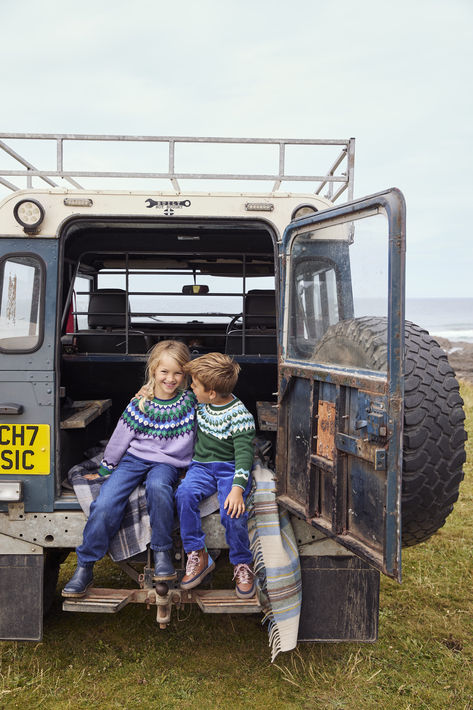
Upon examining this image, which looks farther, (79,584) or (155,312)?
(155,312)

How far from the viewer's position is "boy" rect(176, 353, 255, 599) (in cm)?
322

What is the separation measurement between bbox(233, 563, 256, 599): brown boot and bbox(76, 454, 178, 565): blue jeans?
1.27 feet

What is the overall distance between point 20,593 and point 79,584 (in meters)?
0.47

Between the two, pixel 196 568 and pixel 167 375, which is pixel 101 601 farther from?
pixel 167 375

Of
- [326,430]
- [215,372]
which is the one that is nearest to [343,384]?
[326,430]

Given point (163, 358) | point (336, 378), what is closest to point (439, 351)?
point (336, 378)

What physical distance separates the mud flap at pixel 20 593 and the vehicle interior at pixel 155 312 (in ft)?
2.16

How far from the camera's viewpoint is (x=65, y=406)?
13.2 feet

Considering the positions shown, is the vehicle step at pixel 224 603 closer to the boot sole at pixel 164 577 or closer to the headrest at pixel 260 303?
the boot sole at pixel 164 577

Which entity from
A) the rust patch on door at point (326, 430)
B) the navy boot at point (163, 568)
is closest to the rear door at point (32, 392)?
the navy boot at point (163, 568)

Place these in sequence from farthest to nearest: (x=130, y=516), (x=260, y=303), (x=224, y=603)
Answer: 1. (x=260, y=303)
2. (x=130, y=516)
3. (x=224, y=603)

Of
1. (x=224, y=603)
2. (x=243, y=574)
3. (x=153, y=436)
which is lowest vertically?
(x=224, y=603)

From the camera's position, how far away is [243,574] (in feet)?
10.6

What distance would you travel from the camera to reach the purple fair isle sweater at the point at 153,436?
3529 mm
